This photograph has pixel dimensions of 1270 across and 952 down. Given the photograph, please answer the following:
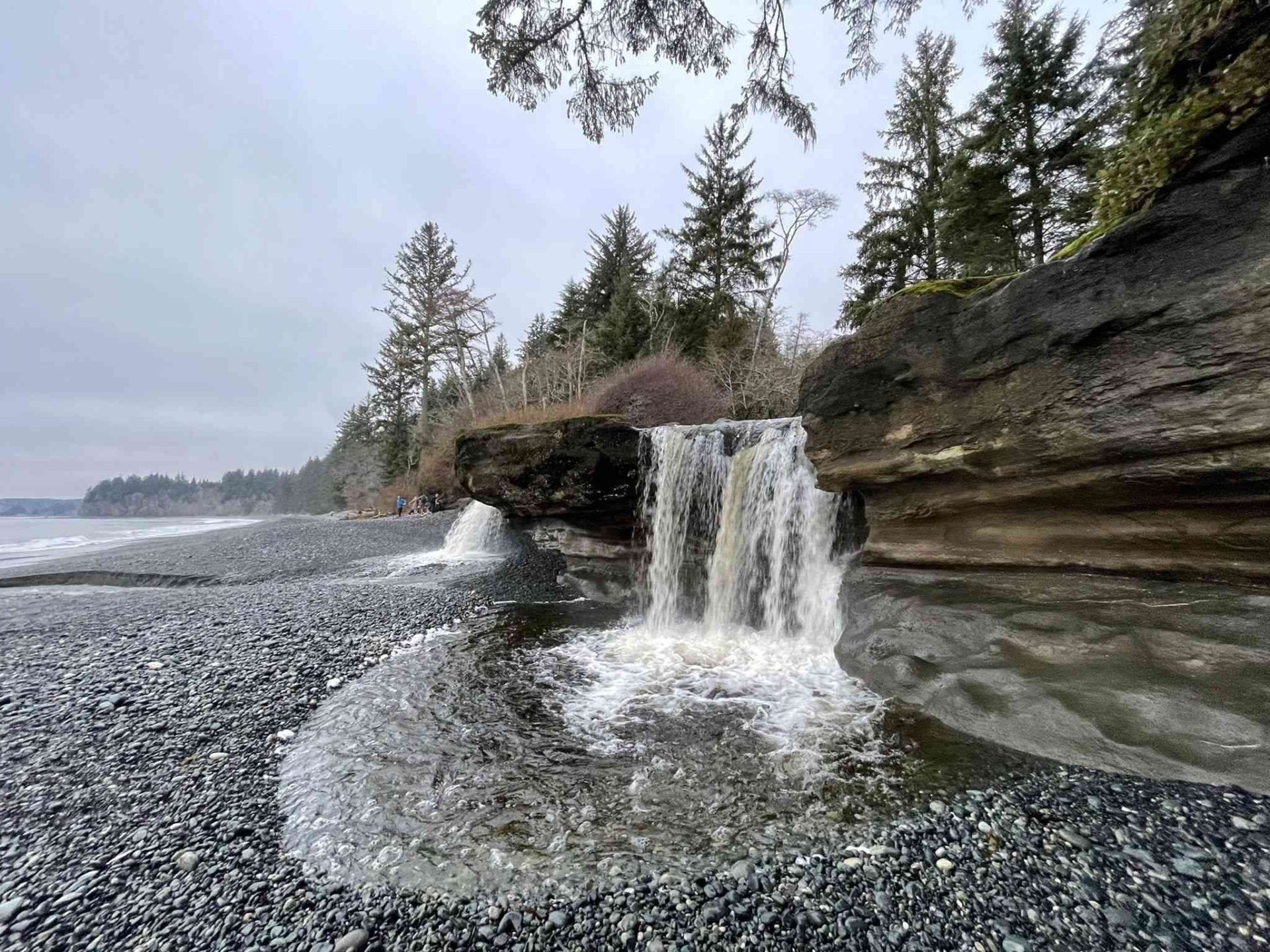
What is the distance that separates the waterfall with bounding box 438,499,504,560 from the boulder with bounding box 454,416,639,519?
2966 mm

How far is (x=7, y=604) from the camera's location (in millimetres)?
7348

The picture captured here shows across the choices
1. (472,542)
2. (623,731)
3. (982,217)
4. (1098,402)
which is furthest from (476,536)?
(982,217)

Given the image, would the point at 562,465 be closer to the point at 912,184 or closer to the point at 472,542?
the point at 472,542

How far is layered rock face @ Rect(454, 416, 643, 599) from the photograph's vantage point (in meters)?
8.55

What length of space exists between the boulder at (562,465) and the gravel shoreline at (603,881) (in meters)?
5.51

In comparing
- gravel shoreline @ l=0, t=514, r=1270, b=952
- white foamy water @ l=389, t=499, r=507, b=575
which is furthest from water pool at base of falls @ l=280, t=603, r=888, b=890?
white foamy water @ l=389, t=499, r=507, b=575

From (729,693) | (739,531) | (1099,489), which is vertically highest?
(1099,489)

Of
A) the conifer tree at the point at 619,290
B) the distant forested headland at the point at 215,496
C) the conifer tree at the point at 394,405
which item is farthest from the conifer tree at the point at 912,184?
the distant forested headland at the point at 215,496

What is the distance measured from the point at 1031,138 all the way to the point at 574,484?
14415 mm

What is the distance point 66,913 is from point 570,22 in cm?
696

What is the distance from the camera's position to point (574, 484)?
8.73 metres

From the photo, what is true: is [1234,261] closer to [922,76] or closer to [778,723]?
[778,723]

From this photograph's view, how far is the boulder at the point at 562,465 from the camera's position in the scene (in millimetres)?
8539

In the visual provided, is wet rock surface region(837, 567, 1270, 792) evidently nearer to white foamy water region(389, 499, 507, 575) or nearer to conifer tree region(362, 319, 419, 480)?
white foamy water region(389, 499, 507, 575)
